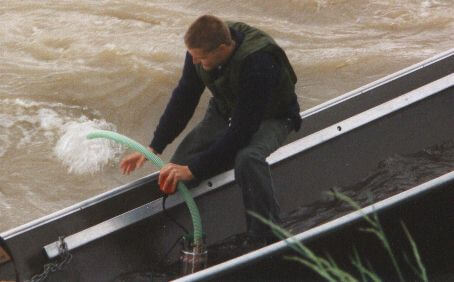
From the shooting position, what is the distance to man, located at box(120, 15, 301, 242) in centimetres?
365

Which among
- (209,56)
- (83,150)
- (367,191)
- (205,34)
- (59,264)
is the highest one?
(205,34)

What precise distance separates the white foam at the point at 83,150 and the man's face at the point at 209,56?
112 inches

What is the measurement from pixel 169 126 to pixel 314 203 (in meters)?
0.87

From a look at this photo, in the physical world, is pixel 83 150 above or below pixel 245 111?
below

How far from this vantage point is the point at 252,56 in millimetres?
3682

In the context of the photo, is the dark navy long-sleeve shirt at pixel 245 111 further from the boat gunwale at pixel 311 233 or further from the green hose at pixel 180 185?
the boat gunwale at pixel 311 233

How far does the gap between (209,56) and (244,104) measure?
236 mm

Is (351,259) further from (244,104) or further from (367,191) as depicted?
(367,191)

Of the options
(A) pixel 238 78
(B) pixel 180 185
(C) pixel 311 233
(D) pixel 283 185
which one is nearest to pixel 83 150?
(D) pixel 283 185

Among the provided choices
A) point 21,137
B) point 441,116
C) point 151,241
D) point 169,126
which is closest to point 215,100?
point 169,126

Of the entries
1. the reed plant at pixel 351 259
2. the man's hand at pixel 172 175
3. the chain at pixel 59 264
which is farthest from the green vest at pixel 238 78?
the chain at pixel 59 264

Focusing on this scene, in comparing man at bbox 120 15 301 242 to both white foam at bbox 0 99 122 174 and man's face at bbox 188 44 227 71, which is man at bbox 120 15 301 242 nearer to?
man's face at bbox 188 44 227 71

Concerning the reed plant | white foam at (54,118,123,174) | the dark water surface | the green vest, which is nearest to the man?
the green vest

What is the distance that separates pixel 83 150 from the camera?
21.7ft
